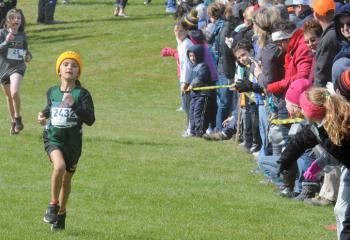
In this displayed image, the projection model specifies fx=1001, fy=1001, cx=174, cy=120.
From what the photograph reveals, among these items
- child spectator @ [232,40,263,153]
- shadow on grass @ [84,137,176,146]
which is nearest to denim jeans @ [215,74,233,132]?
shadow on grass @ [84,137,176,146]

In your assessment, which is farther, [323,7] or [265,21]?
[265,21]

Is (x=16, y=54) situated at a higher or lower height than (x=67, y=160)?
lower

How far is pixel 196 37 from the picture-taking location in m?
18.3

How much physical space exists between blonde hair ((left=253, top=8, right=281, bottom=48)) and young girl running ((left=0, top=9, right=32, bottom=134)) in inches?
216

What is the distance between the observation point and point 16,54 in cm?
1717

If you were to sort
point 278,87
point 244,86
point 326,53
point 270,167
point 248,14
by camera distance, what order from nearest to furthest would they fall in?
point 326,53
point 278,87
point 270,167
point 244,86
point 248,14

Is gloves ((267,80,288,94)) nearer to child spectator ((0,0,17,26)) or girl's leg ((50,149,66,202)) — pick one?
girl's leg ((50,149,66,202))

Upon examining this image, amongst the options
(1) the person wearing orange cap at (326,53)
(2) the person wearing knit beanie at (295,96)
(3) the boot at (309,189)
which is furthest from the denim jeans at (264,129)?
(2) the person wearing knit beanie at (295,96)

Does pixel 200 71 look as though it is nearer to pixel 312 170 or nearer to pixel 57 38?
pixel 312 170

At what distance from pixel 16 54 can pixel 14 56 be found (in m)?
0.05

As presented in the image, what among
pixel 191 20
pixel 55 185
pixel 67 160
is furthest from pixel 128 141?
pixel 55 185

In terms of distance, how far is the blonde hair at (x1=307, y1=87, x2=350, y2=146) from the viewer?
7793mm

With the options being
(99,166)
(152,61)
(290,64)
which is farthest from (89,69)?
(290,64)

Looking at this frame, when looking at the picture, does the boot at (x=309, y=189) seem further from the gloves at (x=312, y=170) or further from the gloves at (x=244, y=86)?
the gloves at (x=244, y=86)
